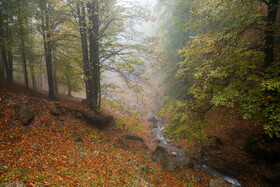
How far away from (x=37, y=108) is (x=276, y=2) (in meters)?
12.2

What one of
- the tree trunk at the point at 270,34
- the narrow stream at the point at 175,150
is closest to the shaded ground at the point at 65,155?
the narrow stream at the point at 175,150

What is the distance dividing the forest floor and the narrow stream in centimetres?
57

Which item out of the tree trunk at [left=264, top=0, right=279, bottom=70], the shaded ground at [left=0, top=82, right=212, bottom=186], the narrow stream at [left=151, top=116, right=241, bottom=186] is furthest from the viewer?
the narrow stream at [left=151, top=116, right=241, bottom=186]

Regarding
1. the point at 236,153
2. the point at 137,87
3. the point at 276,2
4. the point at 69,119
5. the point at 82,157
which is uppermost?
the point at 276,2

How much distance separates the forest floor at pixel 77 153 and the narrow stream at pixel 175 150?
566 mm

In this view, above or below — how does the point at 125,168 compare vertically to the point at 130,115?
below

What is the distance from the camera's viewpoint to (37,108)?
7.44m

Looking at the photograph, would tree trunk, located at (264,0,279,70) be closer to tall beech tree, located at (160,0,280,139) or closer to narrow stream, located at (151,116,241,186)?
tall beech tree, located at (160,0,280,139)

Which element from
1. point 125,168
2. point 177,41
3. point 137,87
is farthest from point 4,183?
point 177,41

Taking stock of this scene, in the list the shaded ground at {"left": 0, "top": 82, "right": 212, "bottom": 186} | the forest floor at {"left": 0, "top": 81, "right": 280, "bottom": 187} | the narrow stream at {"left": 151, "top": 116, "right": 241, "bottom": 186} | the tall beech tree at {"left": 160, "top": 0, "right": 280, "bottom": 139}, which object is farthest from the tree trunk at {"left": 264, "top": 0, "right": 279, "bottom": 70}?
the shaded ground at {"left": 0, "top": 82, "right": 212, "bottom": 186}

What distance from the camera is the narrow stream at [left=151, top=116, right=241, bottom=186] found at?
7.73m

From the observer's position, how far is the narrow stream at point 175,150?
25.4ft

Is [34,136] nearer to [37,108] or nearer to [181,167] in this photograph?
[37,108]

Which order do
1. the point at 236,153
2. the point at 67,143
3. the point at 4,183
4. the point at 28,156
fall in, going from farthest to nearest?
the point at 236,153 → the point at 67,143 → the point at 28,156 → the point at 4,183
